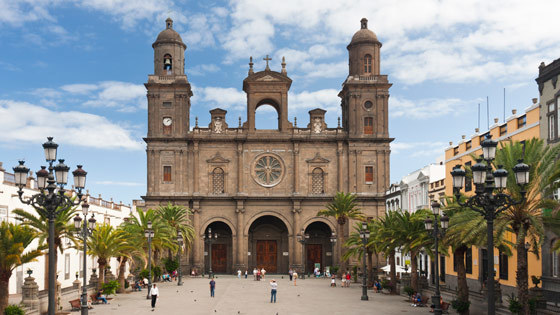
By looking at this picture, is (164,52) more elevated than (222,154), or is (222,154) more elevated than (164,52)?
(164,52)

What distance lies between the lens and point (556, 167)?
25.2m

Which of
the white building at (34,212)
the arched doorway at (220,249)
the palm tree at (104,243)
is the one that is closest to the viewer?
the palm tree at (104,243)

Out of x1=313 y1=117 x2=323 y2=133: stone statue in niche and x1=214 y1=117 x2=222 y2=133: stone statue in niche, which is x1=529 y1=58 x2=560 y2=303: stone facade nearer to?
x1=313 y1=117 x2=323 y2=133: stone statue in niche

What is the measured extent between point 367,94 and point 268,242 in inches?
796

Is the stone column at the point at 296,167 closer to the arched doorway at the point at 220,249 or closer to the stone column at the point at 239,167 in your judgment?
the stone column at the point at 239,167

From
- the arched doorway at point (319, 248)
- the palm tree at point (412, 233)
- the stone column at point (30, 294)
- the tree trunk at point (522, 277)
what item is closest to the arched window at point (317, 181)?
the arched doorway at point (319, 248)

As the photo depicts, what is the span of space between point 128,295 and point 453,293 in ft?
74.6

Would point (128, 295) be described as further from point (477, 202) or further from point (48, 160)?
point (477, 202)

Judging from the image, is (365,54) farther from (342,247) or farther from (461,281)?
(461,281)

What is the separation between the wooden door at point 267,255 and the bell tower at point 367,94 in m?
15.7

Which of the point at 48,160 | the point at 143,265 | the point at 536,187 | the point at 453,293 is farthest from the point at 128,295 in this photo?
the point at 536,187

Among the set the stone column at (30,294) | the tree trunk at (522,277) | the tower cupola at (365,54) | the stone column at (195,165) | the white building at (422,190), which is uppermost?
the tower cupola at (365,54)

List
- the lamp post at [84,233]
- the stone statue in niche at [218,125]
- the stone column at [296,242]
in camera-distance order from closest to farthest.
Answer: the lamp post at [84,233], the stone column at [296,242], the stone statue in niche at [218,125]

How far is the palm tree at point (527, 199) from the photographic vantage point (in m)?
24.5
